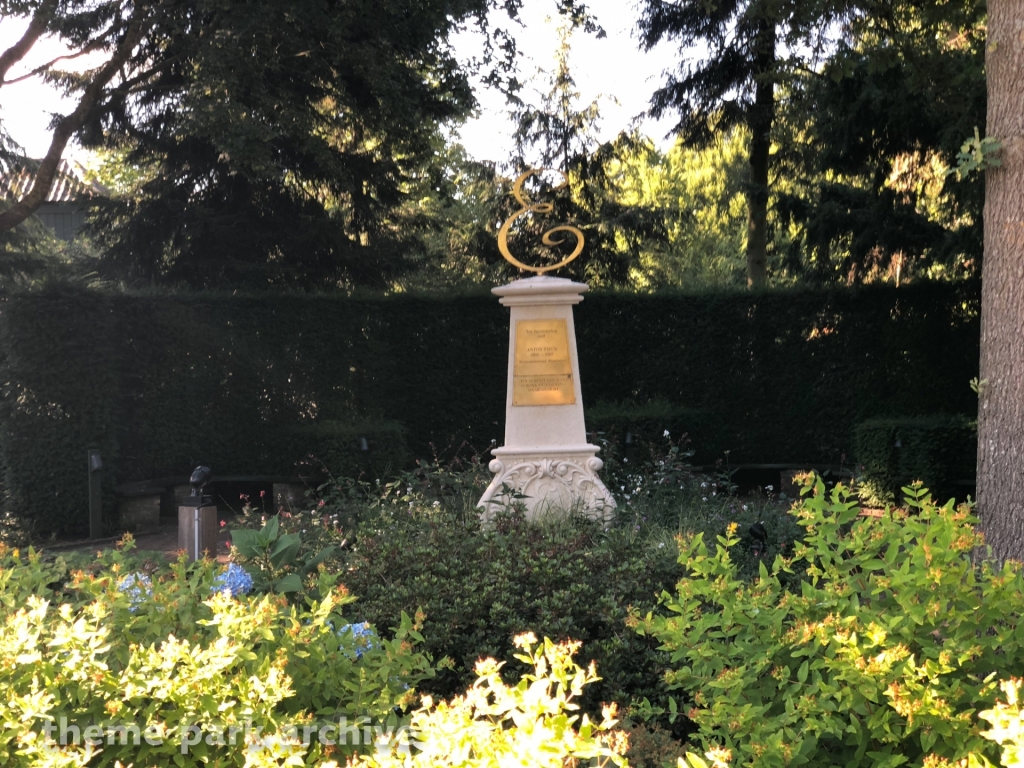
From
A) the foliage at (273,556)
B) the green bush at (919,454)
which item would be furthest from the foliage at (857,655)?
Result: the green bush at (919,454)

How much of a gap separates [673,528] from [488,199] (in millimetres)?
14488

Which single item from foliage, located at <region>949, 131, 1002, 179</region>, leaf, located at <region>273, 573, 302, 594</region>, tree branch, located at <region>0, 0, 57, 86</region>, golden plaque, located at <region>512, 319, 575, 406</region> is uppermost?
tree branch, located at <region>0, 0, 57, 86</region>

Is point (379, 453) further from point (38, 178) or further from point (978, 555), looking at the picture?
point (978, 555)

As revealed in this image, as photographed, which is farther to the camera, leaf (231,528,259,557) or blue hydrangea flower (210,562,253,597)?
leaf (231,528,259,557)

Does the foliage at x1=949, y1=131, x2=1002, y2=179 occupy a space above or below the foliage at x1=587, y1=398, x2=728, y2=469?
above

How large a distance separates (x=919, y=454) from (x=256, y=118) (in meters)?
7.92

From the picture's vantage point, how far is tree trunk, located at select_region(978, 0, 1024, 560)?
15.9ft

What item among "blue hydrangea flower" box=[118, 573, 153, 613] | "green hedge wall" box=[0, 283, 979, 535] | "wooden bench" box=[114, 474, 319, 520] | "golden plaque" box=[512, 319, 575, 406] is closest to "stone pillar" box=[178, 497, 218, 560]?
"blue hydrangea flower" box=[118, 573, 153, 613]

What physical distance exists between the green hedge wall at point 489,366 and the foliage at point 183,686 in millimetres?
7856

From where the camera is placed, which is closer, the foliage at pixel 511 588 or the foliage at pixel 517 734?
the foliage at pixel 517 734

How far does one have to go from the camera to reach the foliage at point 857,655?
7.80 feet

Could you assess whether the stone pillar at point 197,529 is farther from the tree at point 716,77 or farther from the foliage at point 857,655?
the tree at point 716,77

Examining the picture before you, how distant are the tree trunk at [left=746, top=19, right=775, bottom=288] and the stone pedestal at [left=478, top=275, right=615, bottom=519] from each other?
24.1 feet

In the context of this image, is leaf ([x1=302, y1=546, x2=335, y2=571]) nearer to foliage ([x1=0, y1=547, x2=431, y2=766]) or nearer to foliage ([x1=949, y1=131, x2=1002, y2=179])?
foliage ([x1=0, y1=547, x2=431, y2=766])
